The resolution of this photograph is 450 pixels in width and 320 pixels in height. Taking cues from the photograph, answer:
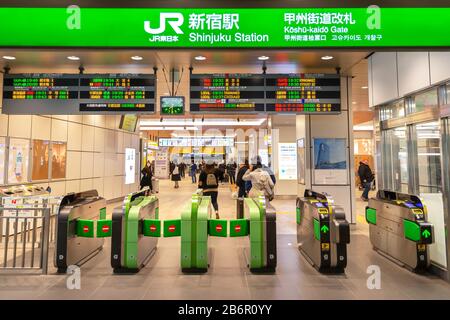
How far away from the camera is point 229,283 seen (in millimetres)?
3578

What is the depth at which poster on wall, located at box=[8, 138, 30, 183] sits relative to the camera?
566 centimetres

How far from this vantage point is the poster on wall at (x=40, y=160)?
627 centimetres

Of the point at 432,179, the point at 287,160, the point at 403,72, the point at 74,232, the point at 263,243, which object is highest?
the point at 403,72

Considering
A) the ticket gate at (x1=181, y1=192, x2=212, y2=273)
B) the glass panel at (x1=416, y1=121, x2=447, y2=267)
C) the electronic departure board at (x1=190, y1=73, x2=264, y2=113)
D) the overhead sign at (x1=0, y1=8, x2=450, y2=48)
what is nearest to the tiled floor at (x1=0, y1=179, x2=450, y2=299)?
the ticket gate at (x1=181, y1=192, x2=212, y2=273)

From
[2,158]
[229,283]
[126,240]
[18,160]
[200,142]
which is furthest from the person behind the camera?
[200,142]

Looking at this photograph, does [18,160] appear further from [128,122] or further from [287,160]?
[287,160]

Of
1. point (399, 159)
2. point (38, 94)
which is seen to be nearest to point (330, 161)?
point (399, 159)

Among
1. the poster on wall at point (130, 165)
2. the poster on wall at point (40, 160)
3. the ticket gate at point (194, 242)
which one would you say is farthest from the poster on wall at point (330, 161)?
the poster on wall at point (130, 165)

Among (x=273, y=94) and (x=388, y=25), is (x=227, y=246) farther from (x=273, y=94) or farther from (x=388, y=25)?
(x=388, y=25)

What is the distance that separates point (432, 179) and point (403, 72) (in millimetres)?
1693

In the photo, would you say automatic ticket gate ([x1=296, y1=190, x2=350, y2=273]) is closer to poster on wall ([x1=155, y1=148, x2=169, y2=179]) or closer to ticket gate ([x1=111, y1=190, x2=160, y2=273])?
ticket gate ([x1=111, y1=190, x2=160, y2=273])

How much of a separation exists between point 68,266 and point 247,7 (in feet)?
12.9

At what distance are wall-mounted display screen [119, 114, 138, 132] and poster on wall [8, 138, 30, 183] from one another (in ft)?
14.1

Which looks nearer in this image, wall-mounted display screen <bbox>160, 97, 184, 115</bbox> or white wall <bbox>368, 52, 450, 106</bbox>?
white wall <bbox>368, 52, 450, 106</bbox>
